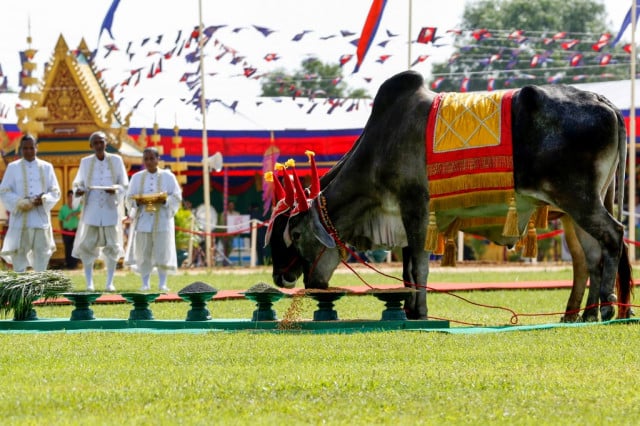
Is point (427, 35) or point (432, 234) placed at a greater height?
point (427, 35)

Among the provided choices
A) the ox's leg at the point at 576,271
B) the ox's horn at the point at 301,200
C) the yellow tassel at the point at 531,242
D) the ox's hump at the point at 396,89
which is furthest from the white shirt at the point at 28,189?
the ox's leg at the point at 576,271

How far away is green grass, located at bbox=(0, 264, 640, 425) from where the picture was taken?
266 inches

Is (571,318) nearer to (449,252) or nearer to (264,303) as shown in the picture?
(449,252)

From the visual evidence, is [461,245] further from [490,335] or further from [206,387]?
[206,387]

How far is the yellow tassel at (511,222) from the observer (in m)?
11.3

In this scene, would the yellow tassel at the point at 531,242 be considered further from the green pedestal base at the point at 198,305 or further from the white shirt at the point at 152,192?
the white shirt at the point at 152,192

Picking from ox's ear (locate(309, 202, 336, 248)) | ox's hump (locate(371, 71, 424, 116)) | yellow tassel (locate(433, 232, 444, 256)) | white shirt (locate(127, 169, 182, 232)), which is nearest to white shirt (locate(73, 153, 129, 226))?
white shirt (locate(127, 169, 182, 232))

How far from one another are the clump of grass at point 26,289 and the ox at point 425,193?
198 cm

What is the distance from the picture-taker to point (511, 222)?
11297 millimetres

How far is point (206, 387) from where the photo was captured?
24.7 ft

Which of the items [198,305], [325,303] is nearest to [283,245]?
[325,303]

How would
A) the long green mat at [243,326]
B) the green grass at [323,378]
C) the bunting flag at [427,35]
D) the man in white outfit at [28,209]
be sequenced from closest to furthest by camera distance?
the green grass at [323,378] → the long green mat at [243,326] → the man in white outfit at [28,209] → the bunting flag at [427,35]

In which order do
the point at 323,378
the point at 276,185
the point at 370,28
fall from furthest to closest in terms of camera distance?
the point at 370,28
the point at 276,185
the point at 323,378

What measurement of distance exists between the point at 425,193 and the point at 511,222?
2.61 ft
